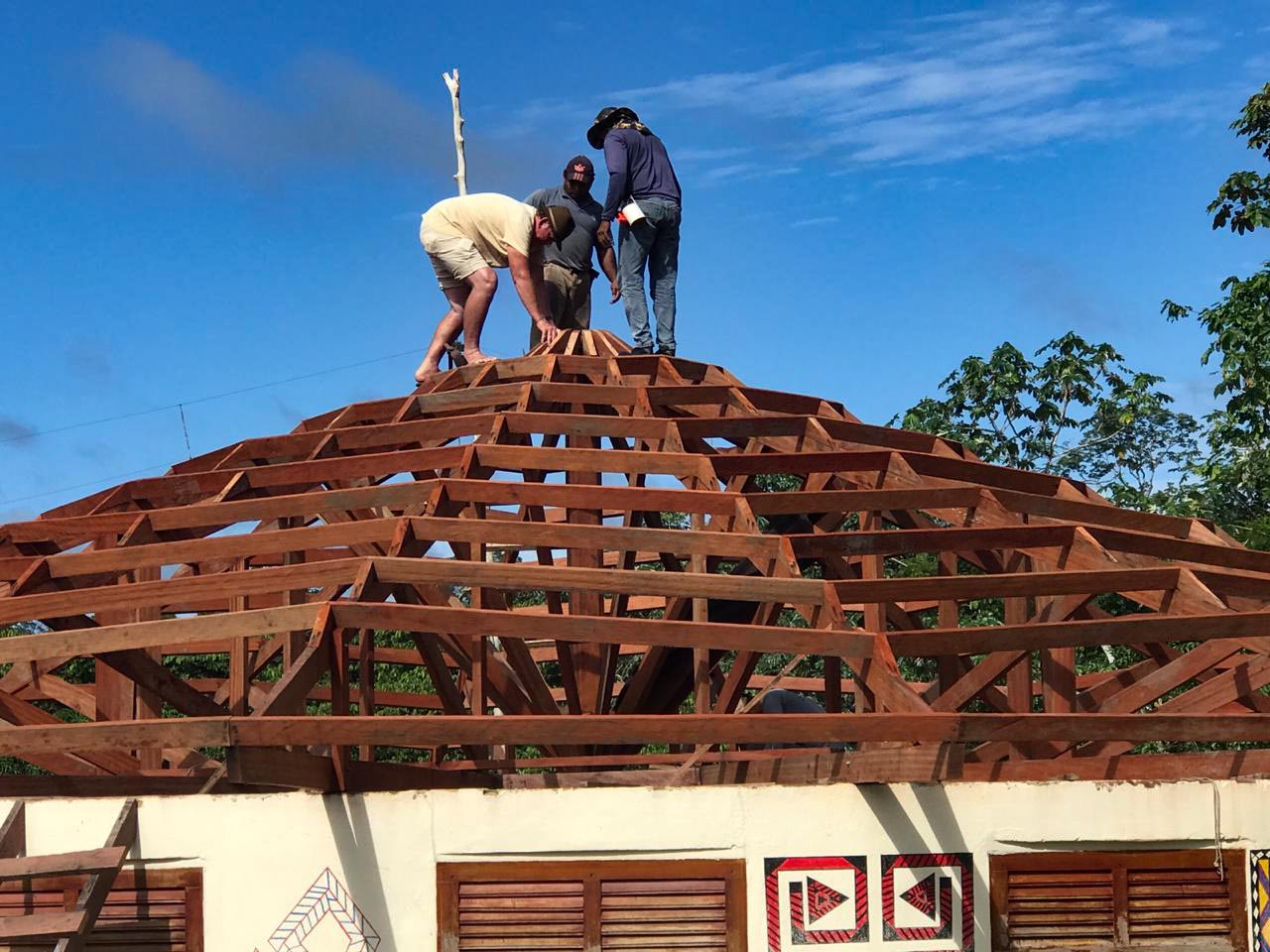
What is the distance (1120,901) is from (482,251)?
9.35 meters

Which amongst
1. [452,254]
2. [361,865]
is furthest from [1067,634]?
[452,254]

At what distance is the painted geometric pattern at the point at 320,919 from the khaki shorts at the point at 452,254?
8273 mm

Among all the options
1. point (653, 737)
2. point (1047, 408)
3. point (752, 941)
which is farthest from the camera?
point (1047, 408)

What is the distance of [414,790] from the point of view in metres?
9.56

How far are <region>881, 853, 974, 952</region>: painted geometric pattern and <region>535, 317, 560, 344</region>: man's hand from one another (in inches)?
328

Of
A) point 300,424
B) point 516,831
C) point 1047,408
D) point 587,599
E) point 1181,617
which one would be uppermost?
point 1047,408

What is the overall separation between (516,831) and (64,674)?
80.8 feet

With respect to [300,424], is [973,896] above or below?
below

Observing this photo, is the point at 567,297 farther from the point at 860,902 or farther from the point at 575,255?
the point at 860,902

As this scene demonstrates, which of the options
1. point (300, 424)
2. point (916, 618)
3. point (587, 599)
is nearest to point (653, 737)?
point (587, 599)

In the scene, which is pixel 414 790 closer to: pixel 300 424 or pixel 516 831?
pixel 516 831

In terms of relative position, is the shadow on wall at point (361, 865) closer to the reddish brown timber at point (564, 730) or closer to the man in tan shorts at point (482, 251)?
the reddish brown timber at point (564, 730)

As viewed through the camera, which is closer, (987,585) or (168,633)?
(168,633)

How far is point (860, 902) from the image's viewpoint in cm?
958
